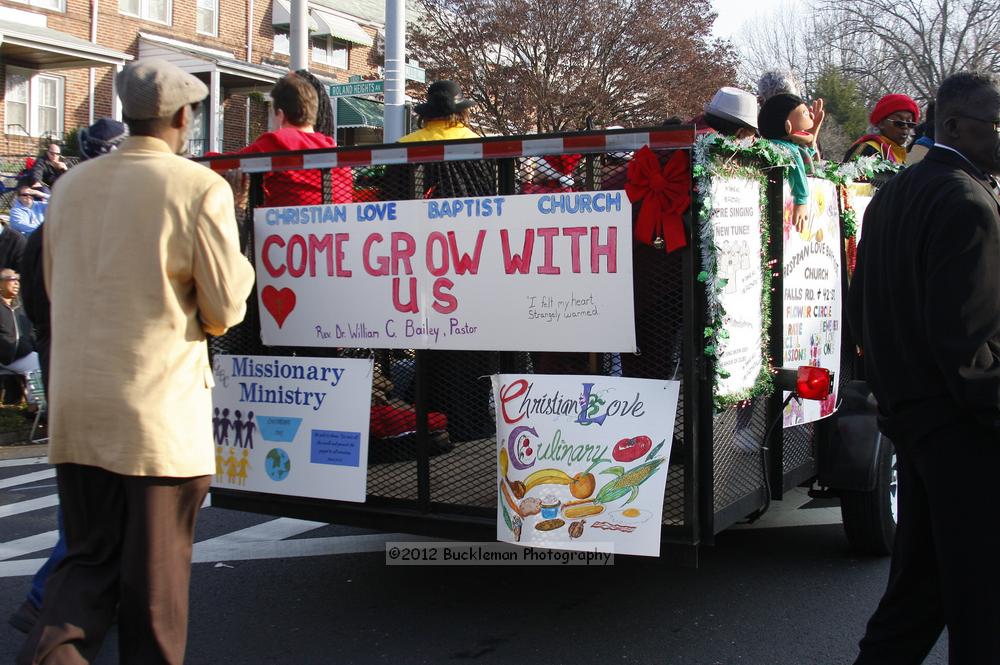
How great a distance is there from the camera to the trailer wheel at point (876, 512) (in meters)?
4.67

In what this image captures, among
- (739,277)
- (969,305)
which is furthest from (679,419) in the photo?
(969,305)

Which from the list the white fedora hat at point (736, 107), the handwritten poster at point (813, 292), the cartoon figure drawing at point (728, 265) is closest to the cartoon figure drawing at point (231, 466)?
the cartoon figure drawing at point (728, 265)

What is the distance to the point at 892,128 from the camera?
756cm

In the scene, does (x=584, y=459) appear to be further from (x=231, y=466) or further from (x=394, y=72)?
(x=394, y=72)

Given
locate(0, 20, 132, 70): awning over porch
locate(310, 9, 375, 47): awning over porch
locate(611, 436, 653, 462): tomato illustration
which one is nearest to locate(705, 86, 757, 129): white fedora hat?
locate(611, 436, 653, 462): tomato illustration

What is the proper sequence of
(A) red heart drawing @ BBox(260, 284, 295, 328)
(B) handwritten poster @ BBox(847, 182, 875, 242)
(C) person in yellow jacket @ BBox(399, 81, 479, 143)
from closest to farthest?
(A) red heart drawing @ BBox(260, 284, 295, 328), (B) handwritten poster @ BBox(847, 182, 875, 242), (C) person in yellow jacket @ BBox(399, 81, 479, 143)

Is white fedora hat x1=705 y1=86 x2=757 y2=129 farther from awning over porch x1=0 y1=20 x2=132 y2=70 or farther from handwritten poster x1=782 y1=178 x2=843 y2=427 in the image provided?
awning over porch x1=0 y1=20 x2=132 y2=70

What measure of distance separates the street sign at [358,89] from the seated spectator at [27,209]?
351 centimetres

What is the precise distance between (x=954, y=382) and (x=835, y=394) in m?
2.06

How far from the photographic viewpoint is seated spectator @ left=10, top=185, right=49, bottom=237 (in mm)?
10906

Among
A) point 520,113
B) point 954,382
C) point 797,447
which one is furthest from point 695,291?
point 520,113

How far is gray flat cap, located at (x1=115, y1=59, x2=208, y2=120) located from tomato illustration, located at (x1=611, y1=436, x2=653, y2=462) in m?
1.84

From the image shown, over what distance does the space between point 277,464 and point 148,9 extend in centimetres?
2462

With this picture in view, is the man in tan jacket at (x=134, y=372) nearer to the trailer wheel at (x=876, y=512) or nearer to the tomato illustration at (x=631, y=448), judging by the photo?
the tomato illustration at (x=631, y=448)
